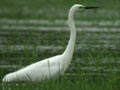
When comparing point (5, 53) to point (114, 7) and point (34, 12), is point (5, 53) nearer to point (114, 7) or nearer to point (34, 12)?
point (34, 12)

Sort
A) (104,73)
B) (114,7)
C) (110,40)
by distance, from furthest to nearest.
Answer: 1. (114,7)
2. (110,40)
3. (104,73)

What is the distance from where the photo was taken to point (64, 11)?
25.3 metres

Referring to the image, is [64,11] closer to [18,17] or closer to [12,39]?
[18,17]

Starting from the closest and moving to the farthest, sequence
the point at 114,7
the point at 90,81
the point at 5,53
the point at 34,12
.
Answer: the point at 90,81, the point at 5,53, the point at 34,12, the point at 114,7

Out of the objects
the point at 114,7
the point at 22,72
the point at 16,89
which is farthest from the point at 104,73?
the point at 114,7

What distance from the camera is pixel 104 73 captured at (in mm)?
9516

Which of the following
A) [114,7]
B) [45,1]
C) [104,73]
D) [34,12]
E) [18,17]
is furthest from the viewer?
[45,1]

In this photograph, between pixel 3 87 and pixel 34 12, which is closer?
pixel 3 87

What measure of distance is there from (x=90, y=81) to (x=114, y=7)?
1842 centimetres

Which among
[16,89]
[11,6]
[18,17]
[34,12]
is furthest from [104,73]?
[11,6]

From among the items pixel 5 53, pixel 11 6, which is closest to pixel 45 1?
pixel 11 6

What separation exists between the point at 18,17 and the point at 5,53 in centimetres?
1060

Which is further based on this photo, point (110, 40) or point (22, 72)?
point (110, 40)

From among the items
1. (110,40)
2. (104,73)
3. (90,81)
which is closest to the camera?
(90,81)
